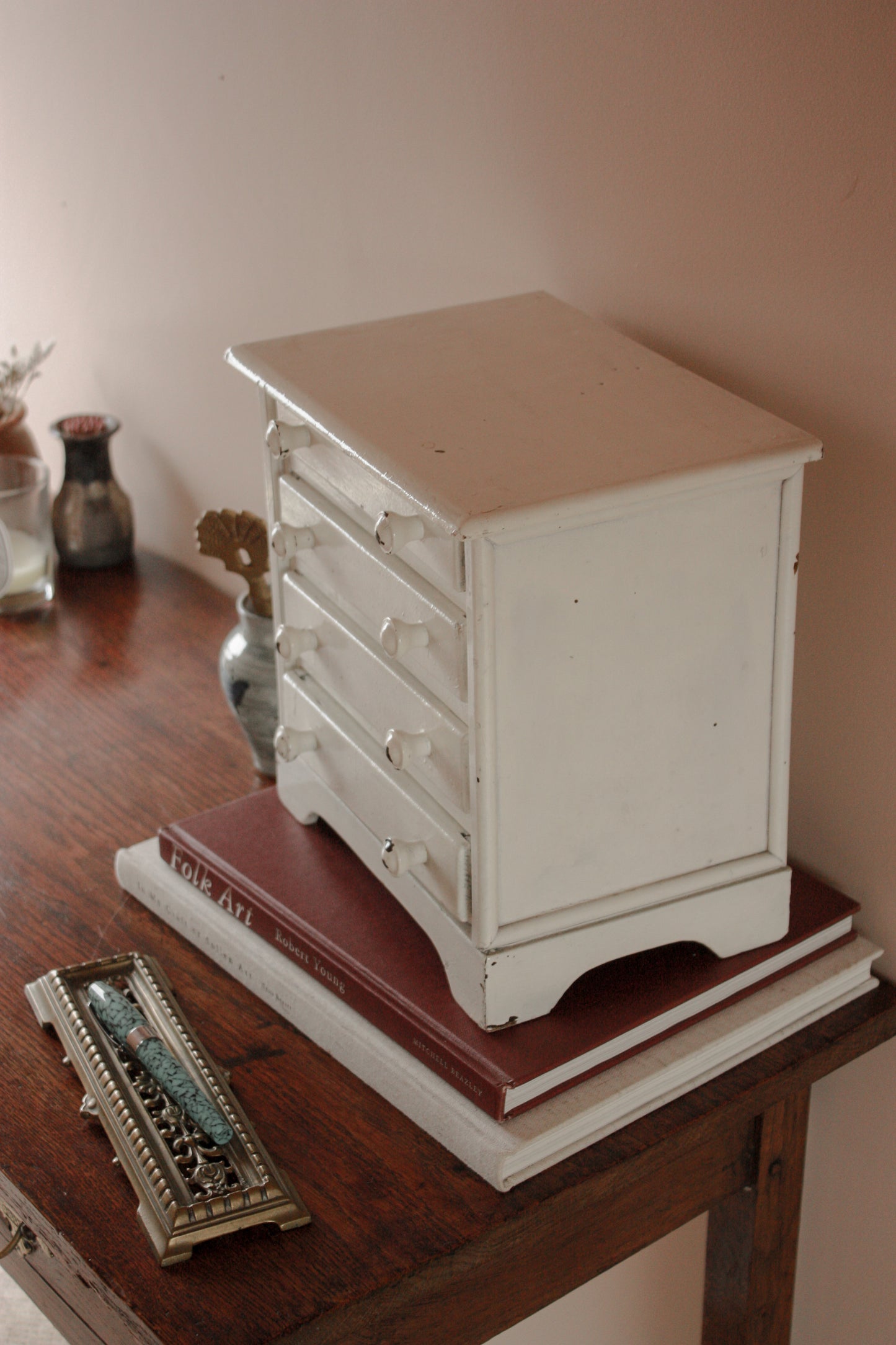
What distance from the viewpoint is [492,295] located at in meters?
1.12

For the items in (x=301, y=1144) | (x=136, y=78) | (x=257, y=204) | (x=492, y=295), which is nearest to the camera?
(x=301, y=1144)

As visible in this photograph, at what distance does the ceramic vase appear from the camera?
1158 millimetres

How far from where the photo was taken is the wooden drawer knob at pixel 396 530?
Answer: 76 centimetres

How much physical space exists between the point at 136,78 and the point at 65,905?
90 cm

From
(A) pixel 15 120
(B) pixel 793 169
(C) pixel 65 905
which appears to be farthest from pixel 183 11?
(C) pixel 65 905

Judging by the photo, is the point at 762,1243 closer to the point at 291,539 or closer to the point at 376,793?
the point at 376,793

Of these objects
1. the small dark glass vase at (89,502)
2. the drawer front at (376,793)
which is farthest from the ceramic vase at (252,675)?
the small dark glass vase at (89,502)

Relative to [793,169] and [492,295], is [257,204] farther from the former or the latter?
[793,169]

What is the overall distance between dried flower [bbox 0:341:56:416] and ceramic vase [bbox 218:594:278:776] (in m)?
0.65

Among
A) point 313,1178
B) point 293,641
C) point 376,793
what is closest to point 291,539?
point 293,641

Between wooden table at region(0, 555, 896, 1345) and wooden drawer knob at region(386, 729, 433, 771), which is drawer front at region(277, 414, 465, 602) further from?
wooden table at region(0, 555, 896, 1345)

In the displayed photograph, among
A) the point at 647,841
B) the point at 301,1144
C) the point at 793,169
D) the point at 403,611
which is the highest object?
the point at 793,169

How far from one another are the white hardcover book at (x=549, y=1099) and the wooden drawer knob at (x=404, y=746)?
18 cm

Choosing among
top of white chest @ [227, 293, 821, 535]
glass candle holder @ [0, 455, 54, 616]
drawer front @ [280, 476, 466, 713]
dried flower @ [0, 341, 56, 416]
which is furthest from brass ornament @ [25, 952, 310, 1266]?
dried flower @ [0, 341, 56, 416]
